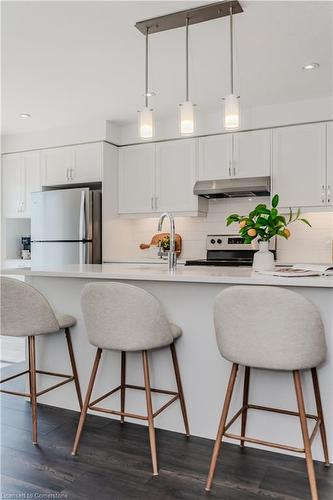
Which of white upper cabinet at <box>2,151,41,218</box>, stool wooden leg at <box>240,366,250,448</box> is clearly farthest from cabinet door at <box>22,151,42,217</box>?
stool wooden leg at <box>240,366,250,448</box>

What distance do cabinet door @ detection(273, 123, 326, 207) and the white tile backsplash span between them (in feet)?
1.15

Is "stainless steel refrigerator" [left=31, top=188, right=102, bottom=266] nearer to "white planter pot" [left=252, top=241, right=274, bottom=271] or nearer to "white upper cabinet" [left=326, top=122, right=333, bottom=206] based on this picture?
"white upper cabinet" [left=326, top=122, right=333, bottom=206]

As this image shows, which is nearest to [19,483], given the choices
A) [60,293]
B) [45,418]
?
[45,418]

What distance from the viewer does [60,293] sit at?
281 centimetres

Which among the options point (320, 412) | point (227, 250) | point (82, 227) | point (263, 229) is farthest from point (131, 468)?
point (82, 227)

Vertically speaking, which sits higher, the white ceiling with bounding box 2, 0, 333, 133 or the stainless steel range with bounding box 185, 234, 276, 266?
the white ceiling with bounding box 2, 0, 333, 133

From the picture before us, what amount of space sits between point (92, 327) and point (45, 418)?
0.88m

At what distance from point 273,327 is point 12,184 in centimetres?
462

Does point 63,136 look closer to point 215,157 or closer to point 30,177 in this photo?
point 30,177

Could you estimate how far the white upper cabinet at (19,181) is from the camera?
5328mm

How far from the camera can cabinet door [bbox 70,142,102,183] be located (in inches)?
191

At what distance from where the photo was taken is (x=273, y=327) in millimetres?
1771

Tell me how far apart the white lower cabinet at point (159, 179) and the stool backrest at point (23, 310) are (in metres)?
2.66

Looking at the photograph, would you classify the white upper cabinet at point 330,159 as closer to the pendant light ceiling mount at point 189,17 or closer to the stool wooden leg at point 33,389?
the pendant light ceiling mount at point 189,17
